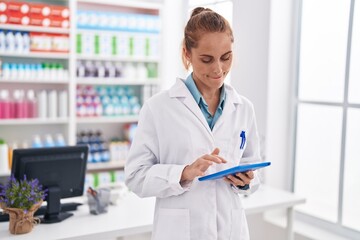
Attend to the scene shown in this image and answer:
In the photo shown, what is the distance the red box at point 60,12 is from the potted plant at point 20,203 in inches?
91.6

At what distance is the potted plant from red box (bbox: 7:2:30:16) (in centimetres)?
228

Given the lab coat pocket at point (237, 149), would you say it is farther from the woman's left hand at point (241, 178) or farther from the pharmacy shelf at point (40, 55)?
the pharmacy shelf at point (40, 55)

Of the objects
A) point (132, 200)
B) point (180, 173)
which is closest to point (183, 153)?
point (180, 173)

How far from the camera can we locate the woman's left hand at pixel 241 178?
143 centimetres

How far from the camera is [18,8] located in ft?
12.5

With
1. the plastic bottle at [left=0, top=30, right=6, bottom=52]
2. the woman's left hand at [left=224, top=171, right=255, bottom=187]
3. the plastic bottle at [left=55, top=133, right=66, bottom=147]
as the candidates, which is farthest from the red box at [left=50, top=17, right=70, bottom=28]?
the woman's left hand at [left=224, top=171, right=255, bottom=187]

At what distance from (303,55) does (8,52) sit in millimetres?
2586

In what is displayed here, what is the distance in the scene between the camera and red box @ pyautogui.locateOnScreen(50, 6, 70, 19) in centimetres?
392

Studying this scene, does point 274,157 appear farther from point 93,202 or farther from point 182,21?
point 182,21

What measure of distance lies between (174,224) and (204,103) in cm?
45

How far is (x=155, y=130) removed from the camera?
1466mm

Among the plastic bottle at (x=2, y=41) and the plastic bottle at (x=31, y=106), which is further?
the plastic bottle at (x=31, y=106)

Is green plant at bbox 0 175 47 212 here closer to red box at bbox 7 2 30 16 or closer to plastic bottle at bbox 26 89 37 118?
plastic bottle at bbox 26 89 37 118

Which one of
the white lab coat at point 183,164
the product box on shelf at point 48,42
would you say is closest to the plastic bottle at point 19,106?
the product box on shelf at point 48,42
